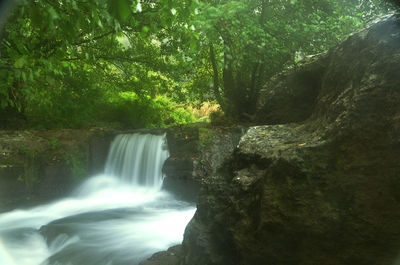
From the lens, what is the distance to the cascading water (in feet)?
14.9

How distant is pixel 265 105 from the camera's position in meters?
3.85

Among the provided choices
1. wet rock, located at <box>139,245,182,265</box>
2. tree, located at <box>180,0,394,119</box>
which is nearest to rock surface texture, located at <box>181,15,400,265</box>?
wet rock, located at <box>139,245,182,265</box>

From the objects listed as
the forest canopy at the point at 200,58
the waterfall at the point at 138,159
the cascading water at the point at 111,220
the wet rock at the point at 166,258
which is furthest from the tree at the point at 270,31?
the wet rock at the point at 166,258

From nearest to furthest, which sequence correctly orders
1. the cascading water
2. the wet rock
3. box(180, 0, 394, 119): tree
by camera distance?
the wet rock → the cascading water → box(180, 0, 394, 119): tree

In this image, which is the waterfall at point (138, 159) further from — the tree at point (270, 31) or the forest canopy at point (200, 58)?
the tree at point (270, 31)

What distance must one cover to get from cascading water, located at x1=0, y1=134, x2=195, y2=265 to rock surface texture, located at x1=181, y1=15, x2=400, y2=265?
2.46m

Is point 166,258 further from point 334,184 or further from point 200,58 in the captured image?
point 200,58

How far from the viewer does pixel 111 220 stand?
20.3 feet

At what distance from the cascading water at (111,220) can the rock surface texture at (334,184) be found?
2.46 metres

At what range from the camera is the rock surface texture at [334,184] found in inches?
72.9

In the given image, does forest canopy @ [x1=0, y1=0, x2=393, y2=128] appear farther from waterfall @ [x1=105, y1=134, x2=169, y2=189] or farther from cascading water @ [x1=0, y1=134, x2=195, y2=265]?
→ cascading water @ [x1=0, y1=134, x2=195, y2=265]

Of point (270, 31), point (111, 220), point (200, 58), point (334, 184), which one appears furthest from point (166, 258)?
point (270, 31)

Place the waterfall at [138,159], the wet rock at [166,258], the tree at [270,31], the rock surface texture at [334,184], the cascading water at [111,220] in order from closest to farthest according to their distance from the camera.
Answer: the rock surface texture at [334,184], the wet rock at [166,258], the cascading water at [111,220], the tree at [270,31], the waterfall at [138,159]

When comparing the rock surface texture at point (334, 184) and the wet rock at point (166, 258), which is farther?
the wet rock at point (166, 258)
